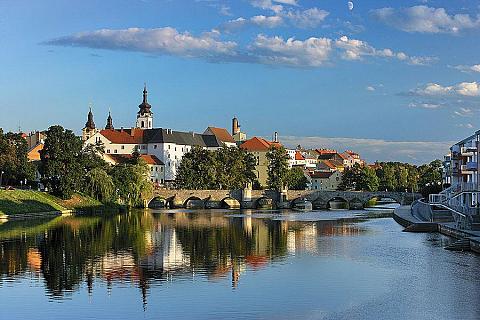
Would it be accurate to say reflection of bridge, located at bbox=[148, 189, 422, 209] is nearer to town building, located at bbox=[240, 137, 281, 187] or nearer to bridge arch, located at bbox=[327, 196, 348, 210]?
bridge arch, located at bbox=[327, 196, 348, 210]

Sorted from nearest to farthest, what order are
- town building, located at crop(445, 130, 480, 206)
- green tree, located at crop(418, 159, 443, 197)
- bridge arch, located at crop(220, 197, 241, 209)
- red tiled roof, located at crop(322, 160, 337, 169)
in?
town building, located at crop(445, 130, 480, 206), bridge arch, located at crop(220, 197, 241, 209), green tree, located at crop(418, 159, 443, 197), red tiled roof, located at crop(322, 160, 337, 169)

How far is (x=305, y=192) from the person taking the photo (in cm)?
9756

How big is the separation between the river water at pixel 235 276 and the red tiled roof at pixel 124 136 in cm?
8217

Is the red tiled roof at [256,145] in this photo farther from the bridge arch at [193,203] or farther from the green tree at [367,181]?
the bridge arch at [193,203]

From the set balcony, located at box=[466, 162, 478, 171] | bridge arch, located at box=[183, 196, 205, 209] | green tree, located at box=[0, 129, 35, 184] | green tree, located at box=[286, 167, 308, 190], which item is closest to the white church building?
green tree, located at box=[286, 167, 308, 190]

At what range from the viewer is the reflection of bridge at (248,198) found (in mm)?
94800

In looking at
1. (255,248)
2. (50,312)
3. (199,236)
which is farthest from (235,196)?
(50,312)

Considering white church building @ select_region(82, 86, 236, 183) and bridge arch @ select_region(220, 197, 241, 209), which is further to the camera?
white church building @ select_region(82, 86, 236, 183)

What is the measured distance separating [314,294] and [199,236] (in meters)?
22.8

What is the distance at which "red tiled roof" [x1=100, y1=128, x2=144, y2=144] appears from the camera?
424 feet

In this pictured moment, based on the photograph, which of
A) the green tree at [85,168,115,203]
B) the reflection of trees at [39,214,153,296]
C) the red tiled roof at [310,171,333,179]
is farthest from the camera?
the red tiled roof at [310,171,333,179]

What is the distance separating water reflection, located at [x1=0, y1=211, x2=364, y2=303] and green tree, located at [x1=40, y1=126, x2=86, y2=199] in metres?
14.1

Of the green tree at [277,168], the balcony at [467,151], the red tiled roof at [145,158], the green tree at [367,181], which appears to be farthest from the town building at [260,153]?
the balcony at [467,151]

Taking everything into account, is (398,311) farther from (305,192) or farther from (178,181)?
(178,181)
